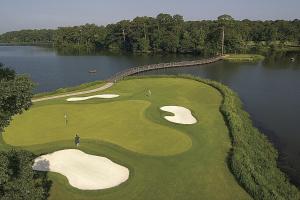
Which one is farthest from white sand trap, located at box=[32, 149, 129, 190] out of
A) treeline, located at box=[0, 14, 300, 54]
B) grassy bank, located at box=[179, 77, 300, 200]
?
treeline, located at box=[0, 14, 300, 54]

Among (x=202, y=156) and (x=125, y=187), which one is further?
(x=202, y=156)

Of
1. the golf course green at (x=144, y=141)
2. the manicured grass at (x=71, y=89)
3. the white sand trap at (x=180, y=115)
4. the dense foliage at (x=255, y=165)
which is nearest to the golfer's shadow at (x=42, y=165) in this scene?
the golf course green at (x=144, y=141)

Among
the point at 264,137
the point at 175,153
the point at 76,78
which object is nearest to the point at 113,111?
the point at 175,153

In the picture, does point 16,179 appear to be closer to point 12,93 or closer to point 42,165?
point 12,93

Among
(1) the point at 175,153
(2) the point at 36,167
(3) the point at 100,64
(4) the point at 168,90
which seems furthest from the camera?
(3) the point at 100,64

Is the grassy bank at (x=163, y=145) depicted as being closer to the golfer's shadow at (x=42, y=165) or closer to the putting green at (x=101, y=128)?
the putting green at (x=101, y=128)

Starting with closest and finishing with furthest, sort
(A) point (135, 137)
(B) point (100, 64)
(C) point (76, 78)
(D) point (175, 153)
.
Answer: (D) point (175, 153) < (A) point (135, 137) < (C) point (76, 78) < (B) point (100, 64)

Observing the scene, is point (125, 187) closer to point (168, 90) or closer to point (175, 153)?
point (175, 153)
